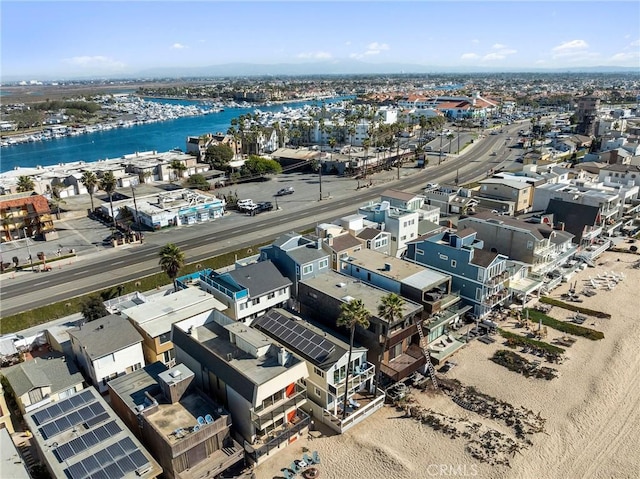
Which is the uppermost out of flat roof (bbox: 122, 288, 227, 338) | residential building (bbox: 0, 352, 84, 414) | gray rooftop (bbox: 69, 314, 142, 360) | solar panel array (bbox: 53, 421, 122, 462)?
flat roof (bbox: 122, 288, 227, 338)

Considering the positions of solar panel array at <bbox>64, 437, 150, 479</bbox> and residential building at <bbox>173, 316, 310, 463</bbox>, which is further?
residential building at <bbox>173, 316, 310, 463</bbox>

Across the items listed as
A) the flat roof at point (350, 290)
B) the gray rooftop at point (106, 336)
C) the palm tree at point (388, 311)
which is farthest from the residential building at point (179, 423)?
the flat roof at point (350, 290)

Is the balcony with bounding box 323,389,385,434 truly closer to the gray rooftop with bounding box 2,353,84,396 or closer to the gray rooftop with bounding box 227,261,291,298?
the gray rooftop with bounding box 227,261,291,298

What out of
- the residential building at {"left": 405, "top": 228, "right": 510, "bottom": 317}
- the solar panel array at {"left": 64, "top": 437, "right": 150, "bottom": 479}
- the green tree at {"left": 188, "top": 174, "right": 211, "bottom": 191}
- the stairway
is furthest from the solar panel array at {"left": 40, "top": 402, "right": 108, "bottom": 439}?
the green tree at {"left": 188, "top": 174, "right": 211, "bottom": 191}

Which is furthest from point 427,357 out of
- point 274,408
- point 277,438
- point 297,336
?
point 274,408

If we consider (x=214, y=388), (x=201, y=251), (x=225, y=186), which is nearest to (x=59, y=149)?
(x=225, y=186)

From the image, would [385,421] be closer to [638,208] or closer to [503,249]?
[503,249]

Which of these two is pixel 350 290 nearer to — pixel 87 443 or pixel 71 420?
pixel 87 443
